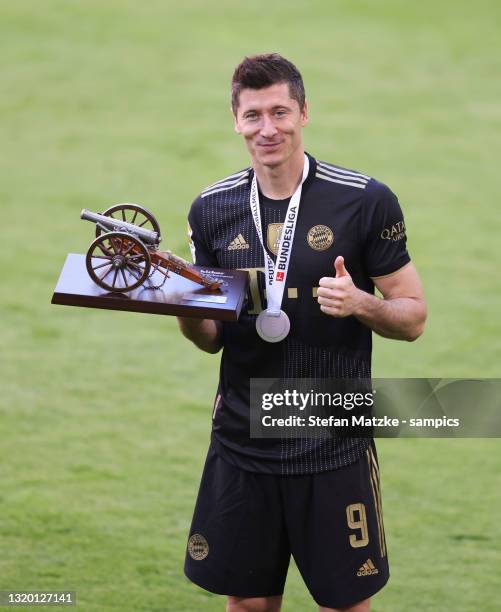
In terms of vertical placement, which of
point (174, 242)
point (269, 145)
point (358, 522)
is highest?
point (174, 242)

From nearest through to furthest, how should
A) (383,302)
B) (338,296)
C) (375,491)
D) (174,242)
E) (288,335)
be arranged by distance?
(338,296)
(383,302)
(288,335)
(375,491)
(174,242)

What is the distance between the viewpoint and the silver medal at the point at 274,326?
2930 mm

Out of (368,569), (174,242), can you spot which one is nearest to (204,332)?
(368,569)

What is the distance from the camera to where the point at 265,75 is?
9.60 ft

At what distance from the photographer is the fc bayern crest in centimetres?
294

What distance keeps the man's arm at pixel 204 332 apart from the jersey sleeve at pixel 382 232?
1.43 ft

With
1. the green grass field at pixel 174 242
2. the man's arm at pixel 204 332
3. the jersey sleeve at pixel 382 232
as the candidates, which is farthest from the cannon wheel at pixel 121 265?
the green grass field at pixel 174 242

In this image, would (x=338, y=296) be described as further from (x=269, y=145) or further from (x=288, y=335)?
(x=269, y=145)

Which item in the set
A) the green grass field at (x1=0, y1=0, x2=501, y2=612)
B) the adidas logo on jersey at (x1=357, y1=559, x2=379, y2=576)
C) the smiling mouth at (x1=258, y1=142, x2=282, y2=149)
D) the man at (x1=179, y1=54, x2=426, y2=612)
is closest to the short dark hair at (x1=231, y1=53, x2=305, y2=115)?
the man at (x1=179, y1=54, x2=426, y2=612)

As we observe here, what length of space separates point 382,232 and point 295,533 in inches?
30.8

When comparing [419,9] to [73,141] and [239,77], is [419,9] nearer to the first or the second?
[73,141]

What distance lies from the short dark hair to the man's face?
1 cm

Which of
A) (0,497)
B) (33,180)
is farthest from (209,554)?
(33,180)

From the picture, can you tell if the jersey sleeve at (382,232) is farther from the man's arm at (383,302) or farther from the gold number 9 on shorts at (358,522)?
the gold number 9 on shorts at (358,522)
